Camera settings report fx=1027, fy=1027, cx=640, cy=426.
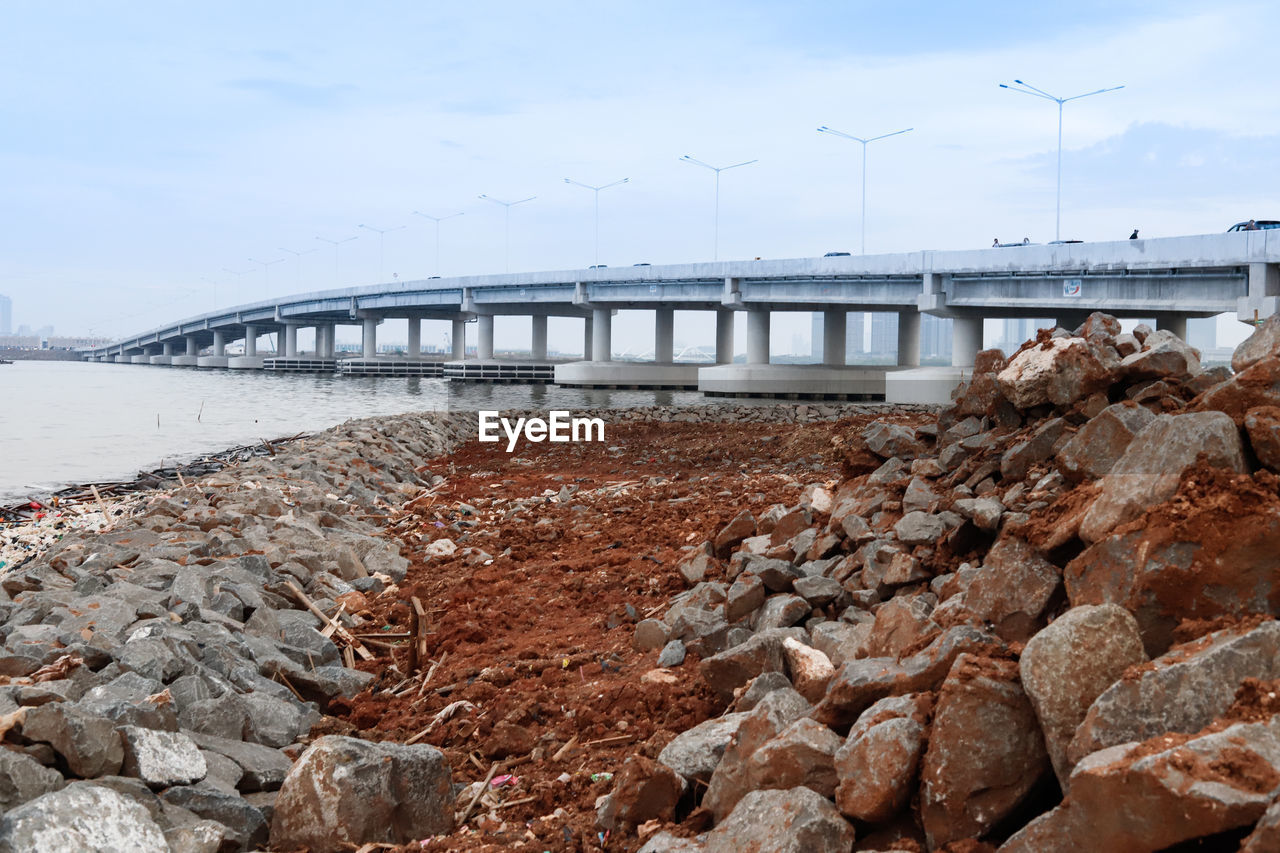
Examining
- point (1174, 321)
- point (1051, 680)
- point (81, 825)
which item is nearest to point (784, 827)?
point (1051, 680)

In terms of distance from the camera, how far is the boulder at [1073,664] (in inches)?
158

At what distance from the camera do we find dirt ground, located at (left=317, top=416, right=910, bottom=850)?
584 cm

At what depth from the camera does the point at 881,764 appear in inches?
164

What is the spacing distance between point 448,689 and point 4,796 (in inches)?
131

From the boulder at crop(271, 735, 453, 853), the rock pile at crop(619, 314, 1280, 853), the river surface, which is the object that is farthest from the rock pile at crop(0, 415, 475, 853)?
the river surface

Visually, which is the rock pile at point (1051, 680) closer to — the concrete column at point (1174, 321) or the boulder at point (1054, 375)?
the boulder at point (1054, 375)

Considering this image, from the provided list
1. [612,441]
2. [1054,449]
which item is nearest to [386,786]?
[1054,449]

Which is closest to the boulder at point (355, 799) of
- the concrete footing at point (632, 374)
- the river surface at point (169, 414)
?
the river surface at point (169, 414)

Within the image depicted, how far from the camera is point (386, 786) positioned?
538 centimetres

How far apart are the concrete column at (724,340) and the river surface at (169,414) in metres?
3.42

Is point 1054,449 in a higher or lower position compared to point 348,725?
higher

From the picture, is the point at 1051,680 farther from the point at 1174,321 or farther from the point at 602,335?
the point at 602,335

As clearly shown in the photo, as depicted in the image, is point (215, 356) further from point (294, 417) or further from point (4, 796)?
point (4, 796)

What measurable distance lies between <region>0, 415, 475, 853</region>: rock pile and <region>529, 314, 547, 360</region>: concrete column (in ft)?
278
